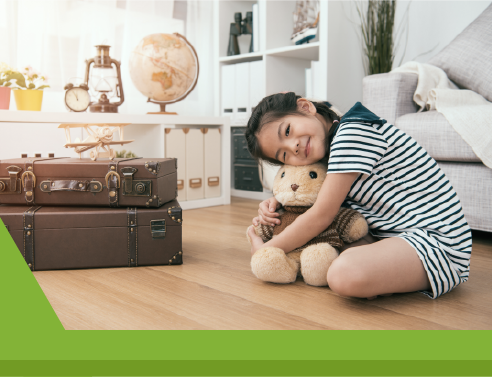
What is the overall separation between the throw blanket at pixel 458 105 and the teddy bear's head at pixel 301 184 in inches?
23.5

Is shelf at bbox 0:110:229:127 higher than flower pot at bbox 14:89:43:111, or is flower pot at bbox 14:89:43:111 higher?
flower pot at bbox 14:89:43:111

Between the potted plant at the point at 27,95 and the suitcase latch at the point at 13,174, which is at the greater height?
the potted plant at the point at 27,95

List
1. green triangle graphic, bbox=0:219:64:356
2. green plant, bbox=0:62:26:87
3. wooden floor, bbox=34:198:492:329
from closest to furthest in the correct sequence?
green triangle graphic, bbox=0:219:64:356
wooden floor, bbox=34:198:492:329
green plant, bbox=0:62:26:87

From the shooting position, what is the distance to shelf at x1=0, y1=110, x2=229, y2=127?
5.60ft

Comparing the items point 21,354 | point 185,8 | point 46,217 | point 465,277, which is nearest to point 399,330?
point 465,277

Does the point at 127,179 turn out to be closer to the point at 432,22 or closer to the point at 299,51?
the point at 299,51

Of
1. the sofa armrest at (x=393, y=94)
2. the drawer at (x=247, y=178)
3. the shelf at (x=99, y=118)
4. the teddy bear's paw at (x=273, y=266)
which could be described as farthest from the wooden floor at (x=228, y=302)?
the drawer at (x=247, y=178)

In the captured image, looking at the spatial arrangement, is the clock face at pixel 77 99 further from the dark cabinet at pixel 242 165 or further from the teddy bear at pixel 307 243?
the teddy bear at pixel 307 243

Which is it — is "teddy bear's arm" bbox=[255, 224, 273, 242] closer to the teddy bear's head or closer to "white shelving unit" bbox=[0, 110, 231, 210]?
the teddy bear's head

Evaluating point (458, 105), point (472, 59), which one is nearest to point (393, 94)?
point (458, 105)

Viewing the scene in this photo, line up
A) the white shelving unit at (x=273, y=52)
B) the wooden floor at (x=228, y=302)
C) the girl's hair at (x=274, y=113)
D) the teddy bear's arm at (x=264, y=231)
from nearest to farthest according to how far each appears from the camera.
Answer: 1. the wooden floor at (x=228, y=302)
2. the girl's hair at (x=274, y=113)
3. the teddy bear's arm at (x=264, y=231)
4. the white shelving unit at (x=273, y=52)

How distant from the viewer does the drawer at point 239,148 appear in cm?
254

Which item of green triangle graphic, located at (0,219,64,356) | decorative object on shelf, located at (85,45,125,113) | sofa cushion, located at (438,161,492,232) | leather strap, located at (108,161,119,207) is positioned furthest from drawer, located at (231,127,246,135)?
green triangle graphic, located at (0,219,64,356)

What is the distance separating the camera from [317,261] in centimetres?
99
